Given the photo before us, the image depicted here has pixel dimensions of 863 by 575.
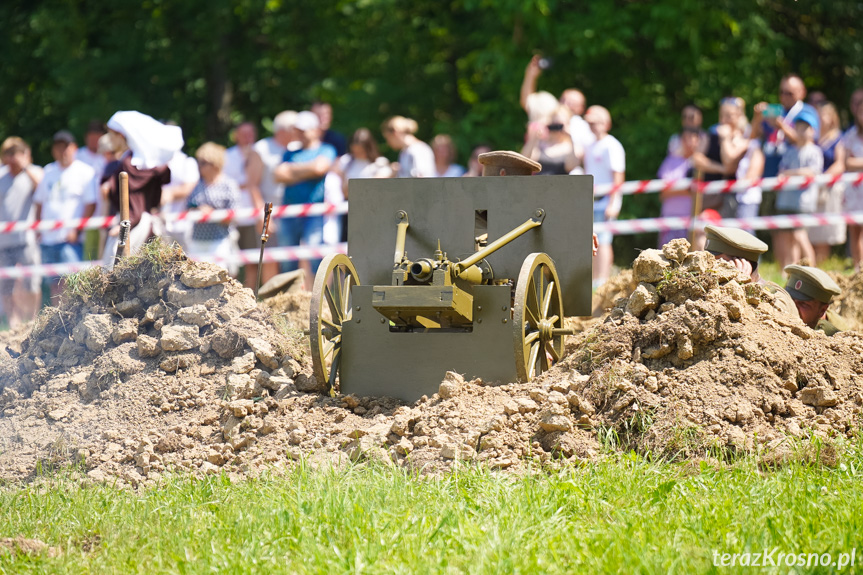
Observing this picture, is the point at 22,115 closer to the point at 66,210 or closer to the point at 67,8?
the point at 67,8

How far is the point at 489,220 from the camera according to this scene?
24.1ft

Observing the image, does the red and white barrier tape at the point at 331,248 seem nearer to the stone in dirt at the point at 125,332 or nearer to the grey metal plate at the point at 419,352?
the stone in dirt at the point at 125,332

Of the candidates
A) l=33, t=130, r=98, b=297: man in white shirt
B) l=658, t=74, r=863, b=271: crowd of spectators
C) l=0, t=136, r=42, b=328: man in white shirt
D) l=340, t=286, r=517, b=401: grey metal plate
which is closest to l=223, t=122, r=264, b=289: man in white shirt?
l=33, t=130, r=98, b=297: man in white shirt

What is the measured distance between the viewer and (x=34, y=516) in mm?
5328

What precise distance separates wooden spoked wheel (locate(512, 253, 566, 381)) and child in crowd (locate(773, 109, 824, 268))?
18.4 ft

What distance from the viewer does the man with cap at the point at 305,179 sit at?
39.9ft

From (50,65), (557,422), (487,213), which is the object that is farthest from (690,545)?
(50,65)

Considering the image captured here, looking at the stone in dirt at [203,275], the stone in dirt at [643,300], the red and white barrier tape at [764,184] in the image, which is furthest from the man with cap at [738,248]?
the red and white barrier tape at [764,184]

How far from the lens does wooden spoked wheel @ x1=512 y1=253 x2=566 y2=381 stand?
636 centimetres

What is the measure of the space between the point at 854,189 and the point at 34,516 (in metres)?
9.60

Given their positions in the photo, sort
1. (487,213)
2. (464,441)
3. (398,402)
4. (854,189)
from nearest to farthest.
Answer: (464,441) → (398,402) → (487,213) → (854,189)

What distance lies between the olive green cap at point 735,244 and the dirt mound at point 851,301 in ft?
6.75

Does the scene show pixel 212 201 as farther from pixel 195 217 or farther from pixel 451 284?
pixel 451 284

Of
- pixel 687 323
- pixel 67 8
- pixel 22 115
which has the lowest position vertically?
pixel 687 323
